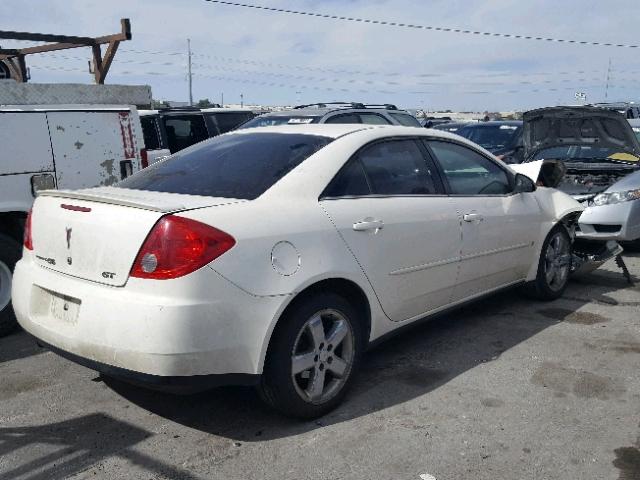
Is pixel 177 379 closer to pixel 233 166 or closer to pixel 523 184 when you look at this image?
pixel 233 166

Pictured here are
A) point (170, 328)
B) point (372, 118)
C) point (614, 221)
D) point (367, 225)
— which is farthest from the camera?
point (372, 118)

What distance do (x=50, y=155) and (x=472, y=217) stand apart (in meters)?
3.34

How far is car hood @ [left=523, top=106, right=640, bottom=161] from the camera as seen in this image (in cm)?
781

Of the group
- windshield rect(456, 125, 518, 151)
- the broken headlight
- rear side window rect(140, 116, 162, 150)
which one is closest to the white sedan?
the broken headlight

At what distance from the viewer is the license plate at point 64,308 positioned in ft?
10.00

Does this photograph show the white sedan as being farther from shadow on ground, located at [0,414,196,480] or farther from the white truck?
the white truck

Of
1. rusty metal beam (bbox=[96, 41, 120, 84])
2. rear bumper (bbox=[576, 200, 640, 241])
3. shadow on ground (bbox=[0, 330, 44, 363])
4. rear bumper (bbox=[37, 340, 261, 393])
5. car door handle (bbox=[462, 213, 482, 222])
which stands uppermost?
rusty metal beam (bbox=[96, 41, 120, 84])

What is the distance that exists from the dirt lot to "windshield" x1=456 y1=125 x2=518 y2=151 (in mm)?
7840

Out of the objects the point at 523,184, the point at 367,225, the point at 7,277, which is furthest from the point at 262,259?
the point at 523,184

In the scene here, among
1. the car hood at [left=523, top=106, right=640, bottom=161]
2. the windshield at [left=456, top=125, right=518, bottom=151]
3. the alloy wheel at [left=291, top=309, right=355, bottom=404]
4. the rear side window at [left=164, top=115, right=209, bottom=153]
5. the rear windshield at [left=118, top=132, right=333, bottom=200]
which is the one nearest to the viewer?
the alloy wheel at [left=291, top=309, right=355, bottom=404]

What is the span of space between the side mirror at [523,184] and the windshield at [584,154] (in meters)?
3.43

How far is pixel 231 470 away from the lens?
2.86 meters

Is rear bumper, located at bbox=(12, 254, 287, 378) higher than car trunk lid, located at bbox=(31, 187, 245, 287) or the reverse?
the reverse

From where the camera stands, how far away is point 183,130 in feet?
33.9
